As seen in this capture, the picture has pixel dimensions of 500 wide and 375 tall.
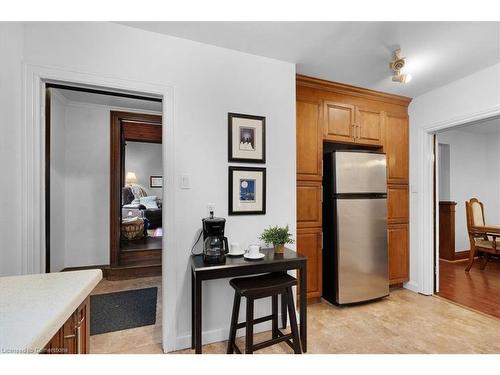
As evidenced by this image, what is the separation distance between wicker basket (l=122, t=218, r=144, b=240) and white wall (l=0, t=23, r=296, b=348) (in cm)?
243

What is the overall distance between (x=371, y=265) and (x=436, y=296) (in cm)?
104

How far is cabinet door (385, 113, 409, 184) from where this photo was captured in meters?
3.16

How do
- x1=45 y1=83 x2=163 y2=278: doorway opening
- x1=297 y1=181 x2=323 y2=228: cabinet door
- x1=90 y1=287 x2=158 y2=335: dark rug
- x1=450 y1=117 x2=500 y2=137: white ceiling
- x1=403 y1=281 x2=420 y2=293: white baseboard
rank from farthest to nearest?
x1=450 y1=117 x2=500 y2=137: white ceiling, x1=45 y1=83 x2=163 y2=278: doorway opening, x1=403 y1=281 x2=420 y2=293: white baseboard, x1=297 y1=181 x2=323 y2=228: cabinet door, x1=90 y1=287 x2=158 y2=335: dark rug

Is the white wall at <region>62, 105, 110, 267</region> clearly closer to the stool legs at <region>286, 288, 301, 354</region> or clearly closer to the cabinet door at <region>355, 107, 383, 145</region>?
the stool legs at <region>286, 288, 301, 354</region>

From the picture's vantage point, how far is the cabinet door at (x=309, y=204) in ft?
8.64

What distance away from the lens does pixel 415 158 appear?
10.4 ft

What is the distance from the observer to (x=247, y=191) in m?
2.16

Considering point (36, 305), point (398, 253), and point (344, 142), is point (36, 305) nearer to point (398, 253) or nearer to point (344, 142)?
point (344, 142)

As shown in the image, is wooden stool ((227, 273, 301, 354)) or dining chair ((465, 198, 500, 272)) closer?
wooden stool ((227, 273, 301, 354))

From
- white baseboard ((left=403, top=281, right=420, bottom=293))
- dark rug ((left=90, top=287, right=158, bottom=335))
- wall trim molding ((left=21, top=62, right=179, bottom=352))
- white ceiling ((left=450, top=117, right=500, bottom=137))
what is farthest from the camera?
white ceiling ((left=450, top=117, right=500, bottom=137))

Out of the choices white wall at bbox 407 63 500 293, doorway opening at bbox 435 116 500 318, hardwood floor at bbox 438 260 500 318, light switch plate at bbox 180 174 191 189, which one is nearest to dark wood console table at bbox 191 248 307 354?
light switch plate at bbox 180 174 191 189

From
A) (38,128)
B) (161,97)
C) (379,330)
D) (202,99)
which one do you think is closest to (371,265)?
(379,330)

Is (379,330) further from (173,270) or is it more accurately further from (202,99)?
(202,99)
